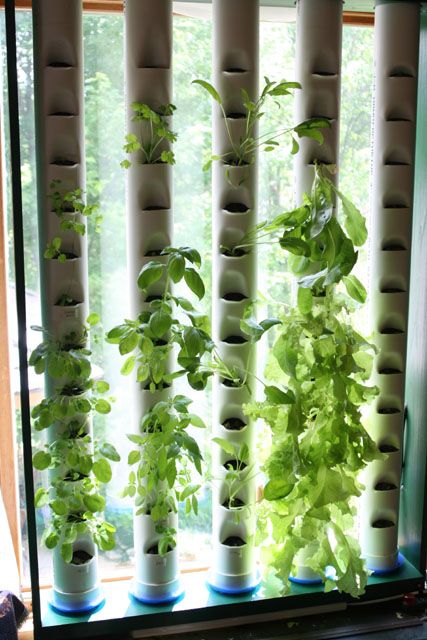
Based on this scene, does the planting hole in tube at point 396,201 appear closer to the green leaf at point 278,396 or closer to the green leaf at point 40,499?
the green leaf at point 278,396

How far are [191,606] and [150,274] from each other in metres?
0.74

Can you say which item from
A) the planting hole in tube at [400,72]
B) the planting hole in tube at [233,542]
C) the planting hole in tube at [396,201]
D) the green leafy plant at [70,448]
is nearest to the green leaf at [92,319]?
the green leafy plant at [70,448]

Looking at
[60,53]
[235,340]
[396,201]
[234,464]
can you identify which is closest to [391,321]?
[396,201]

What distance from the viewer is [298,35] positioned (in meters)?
1.74

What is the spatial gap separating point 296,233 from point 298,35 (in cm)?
43

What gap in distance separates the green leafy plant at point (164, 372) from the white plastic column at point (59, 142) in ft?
0.42

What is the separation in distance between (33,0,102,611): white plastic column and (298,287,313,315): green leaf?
43 centimetres

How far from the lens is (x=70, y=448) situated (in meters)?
1.67

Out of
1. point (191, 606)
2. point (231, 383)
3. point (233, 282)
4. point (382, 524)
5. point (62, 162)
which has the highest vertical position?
point (62, 162)

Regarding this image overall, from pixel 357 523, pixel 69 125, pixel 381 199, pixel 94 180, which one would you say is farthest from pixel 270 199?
pixel 357 523

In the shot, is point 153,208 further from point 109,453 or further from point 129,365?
point 109,453

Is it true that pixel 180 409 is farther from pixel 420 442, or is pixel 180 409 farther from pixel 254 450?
pixel 420 442

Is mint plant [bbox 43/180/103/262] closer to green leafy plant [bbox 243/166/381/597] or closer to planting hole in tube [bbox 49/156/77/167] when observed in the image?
planting hole in tube [bbox 49/156/77/167]

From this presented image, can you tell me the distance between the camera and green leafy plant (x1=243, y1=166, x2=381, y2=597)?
165 cm
